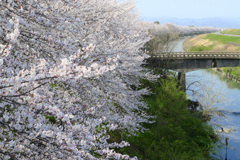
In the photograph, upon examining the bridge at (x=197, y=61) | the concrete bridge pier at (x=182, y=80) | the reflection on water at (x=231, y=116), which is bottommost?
the reflection on water at (x=231, y=116)

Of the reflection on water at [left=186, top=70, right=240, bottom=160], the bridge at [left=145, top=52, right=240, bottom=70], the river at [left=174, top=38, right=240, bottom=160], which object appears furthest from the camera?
the bridge at [left=145, top=52, right=240, bottom=70]

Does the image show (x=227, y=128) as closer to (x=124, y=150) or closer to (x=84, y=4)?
(x=124, y=150)

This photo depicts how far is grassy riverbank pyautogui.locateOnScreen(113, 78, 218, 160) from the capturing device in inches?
465

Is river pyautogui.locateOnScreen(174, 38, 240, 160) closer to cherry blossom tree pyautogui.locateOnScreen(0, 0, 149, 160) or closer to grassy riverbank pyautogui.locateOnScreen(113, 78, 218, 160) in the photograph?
grassy riverbank pyautogui.locateOnScreen(113, 78, 218, 160)

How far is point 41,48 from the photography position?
197 inches

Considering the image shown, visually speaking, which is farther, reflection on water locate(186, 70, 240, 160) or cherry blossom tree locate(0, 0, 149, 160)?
reflection on water locate(186, 70, 240, 160)

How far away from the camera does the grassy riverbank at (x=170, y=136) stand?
38.8 feet

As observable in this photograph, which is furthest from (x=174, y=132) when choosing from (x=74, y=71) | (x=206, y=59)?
(x=206, y=59)

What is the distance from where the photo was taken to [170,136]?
557 inches

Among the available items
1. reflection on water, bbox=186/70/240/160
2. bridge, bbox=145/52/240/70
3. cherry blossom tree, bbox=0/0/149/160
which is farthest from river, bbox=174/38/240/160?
cherry blossom tree, bbox=0/0/149/160

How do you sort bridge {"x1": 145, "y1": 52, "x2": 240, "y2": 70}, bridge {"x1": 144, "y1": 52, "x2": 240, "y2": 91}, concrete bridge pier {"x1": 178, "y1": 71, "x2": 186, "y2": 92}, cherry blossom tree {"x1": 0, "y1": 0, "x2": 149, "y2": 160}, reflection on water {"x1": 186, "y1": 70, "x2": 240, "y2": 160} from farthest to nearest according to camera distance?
bridge {"x1": 145, "y1": 52, "x2": 240, "y2": 70}, bridge {"x1": 144, "y1": 52, "x2": 240, "y2": 91}, concrete bridge pier {"x1": 178, "y1": 71, "x2": 186, "y2": 92}, reflection on water {"x1": 186, "y1": 70, "x2": 240, "y2": 160}, cherry blossom tree {"x1": 0, "y1": 0, "x2": 149, "y2": 160}

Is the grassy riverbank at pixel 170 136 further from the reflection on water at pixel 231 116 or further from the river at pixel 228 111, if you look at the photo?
the reflection on water at pixel 231 116

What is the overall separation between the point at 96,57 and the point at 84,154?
3.91 metres

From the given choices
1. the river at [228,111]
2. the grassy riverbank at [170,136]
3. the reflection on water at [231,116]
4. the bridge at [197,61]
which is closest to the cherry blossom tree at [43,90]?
the grassy riverbank at [170,136]
